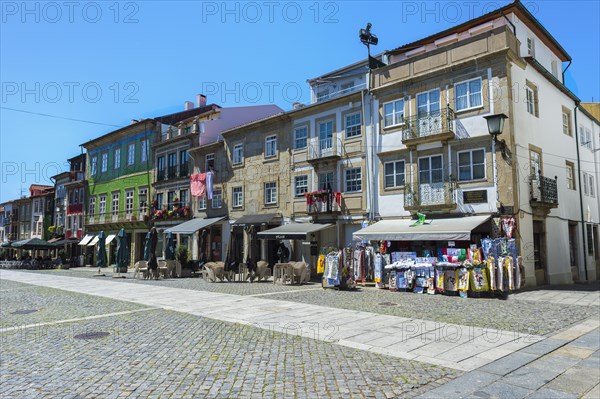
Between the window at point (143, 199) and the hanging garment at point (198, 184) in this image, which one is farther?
the window at point (143, 199)

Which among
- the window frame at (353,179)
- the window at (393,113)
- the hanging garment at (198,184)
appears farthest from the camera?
the hanging garment at (198,184)

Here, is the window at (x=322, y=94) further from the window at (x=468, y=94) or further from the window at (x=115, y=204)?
the window at (x=115, y=204)

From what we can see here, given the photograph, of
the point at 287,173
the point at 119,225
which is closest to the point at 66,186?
the point at 119,225

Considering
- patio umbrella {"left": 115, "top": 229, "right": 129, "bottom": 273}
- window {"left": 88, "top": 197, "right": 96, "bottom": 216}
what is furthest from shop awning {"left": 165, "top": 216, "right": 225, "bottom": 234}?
window {"left": 88, "top": 197, "right": 96, "bottom": 216}

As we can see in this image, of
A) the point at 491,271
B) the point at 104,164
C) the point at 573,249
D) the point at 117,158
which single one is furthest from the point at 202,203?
the point at 573,249

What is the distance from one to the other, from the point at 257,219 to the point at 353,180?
6.63 meters

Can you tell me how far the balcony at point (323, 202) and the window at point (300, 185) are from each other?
43.7 inches

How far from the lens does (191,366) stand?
19.4 feet

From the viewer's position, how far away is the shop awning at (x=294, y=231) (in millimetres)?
20492

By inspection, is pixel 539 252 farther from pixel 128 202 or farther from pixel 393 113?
pixel 128 202

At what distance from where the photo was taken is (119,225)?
126ft

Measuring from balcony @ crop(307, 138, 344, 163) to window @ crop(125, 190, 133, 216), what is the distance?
20.8 m

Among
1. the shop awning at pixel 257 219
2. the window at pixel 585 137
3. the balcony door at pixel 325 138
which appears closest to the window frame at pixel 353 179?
the balcony door at pixel 325 138

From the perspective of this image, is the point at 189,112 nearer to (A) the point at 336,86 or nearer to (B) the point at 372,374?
(A) the point at 336,86
